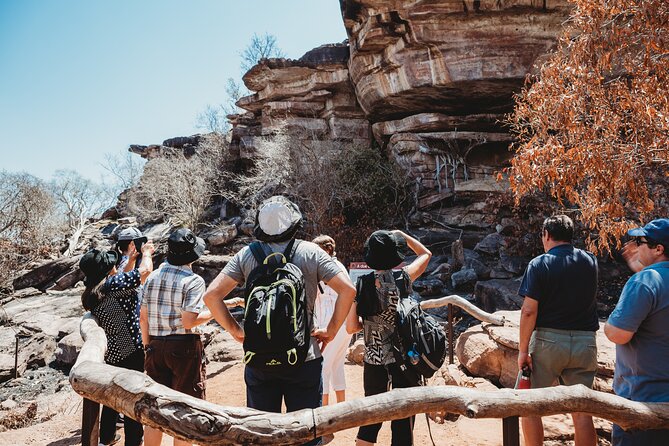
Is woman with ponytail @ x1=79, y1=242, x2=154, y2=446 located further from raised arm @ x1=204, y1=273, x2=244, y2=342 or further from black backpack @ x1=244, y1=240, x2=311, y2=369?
black backpack @ x1=244, y1=240, x2=311, y2=369

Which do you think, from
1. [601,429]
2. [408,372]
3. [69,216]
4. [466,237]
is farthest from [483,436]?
[69,216]

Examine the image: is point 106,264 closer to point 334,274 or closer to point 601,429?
point 334,274

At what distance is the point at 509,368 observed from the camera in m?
5.17

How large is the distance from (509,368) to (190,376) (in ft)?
12.4

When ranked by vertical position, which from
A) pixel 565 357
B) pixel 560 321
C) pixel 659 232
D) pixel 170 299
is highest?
pixel 659 232

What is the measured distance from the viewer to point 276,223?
2443mm

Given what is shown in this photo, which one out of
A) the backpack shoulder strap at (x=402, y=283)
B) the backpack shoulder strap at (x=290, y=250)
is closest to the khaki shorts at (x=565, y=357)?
the backpack shoulder strap at (x=402, y=283)

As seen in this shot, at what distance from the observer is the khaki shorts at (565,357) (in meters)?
2.90

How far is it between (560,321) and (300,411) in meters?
2.11

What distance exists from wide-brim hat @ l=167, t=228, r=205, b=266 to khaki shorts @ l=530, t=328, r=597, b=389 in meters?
2.54

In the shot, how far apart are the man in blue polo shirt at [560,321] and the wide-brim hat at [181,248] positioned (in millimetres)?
2385

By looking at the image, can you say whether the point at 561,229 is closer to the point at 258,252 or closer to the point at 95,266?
the point at 258,252

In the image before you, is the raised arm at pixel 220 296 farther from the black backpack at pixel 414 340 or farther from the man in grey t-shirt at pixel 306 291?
the black backpack at pixel 414 340

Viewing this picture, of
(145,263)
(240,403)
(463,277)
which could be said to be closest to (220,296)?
(145,263)
